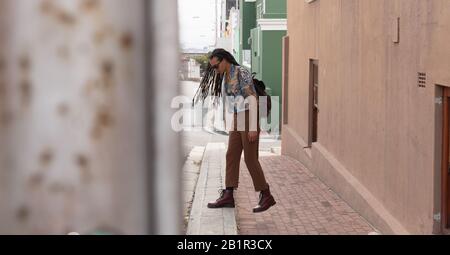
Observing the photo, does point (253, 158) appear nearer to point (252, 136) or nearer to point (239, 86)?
point (252, 136)

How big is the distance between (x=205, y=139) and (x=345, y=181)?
51.5ft

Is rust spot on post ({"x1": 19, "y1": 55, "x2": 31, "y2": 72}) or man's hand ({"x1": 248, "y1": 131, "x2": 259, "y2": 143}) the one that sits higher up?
rust spot on post ({"x1": 19, "y1": 55, "x2": 31, "y2": 72})

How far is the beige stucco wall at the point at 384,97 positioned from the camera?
5238mm

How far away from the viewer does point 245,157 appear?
20.6ft

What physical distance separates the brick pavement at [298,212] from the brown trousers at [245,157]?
42 cm

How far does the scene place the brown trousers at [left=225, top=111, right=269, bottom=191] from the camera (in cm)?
627

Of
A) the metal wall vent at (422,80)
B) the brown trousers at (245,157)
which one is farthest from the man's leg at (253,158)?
the metal wall vent at (422,80)

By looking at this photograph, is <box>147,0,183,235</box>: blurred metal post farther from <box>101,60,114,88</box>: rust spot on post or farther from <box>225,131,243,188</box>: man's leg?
<box>225,131,243,188</box>: man's leg

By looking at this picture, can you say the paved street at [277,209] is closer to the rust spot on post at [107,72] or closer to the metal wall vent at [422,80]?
the metal wall vent at [422,80]

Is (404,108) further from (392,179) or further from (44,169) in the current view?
(44,169)

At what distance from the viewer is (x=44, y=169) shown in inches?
32.7

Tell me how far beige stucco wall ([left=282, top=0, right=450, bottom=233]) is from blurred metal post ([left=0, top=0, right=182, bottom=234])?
4284 millimetres

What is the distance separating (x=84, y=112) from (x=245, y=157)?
550 cm

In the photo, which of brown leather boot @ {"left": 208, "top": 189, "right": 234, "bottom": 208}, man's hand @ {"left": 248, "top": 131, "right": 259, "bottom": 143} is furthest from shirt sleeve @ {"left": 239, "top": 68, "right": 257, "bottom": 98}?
brown leather boot @ {"left": 208, "top": 189, "right": 234, "bottom": 208}
